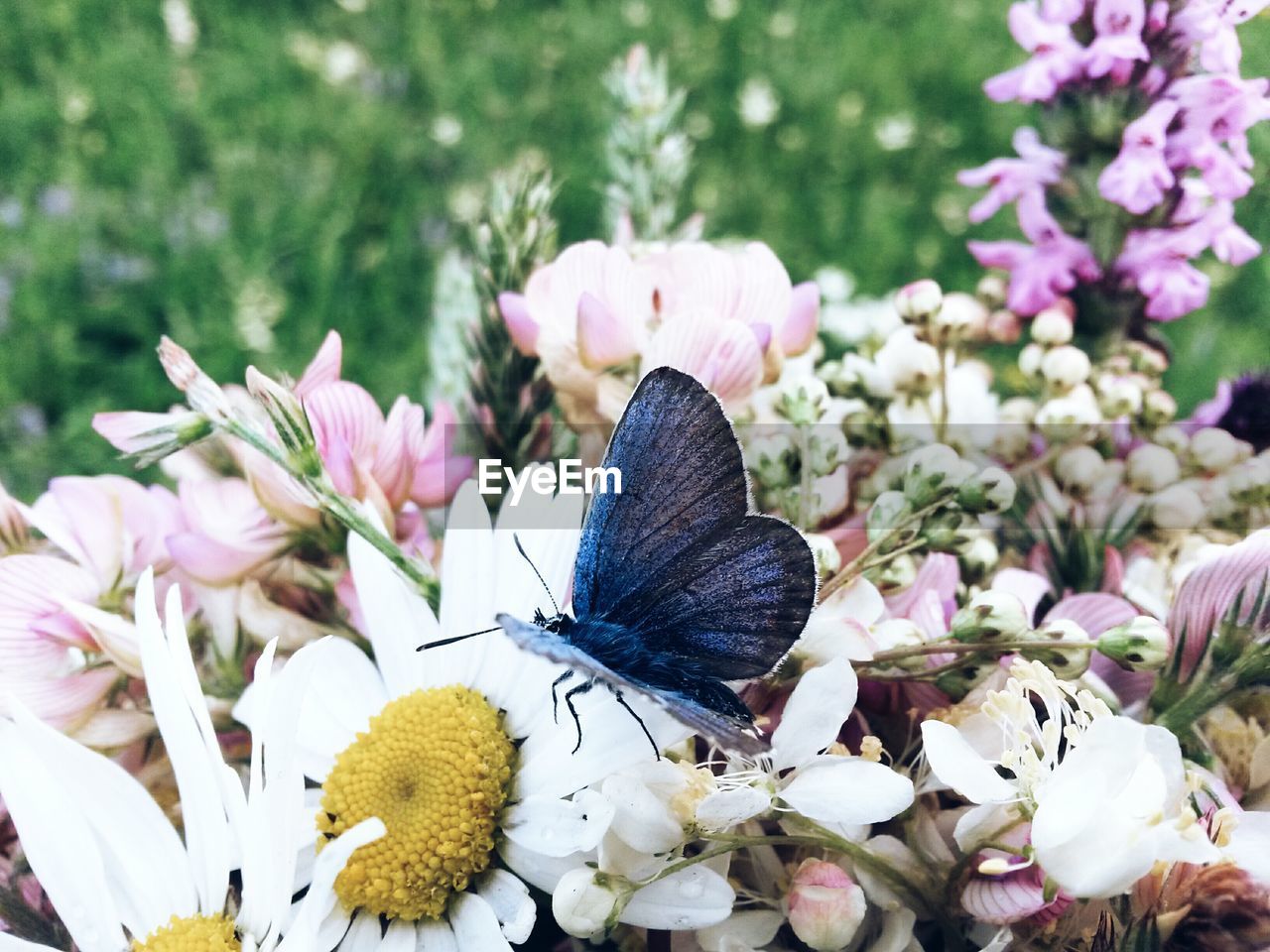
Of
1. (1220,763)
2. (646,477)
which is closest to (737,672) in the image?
(646,477)

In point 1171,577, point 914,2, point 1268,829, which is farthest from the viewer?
point 914,2

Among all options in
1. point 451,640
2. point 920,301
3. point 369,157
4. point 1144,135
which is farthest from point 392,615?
point 369,157

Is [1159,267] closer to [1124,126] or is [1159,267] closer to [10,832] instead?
[1124,126]

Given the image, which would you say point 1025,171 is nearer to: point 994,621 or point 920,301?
point 920,301

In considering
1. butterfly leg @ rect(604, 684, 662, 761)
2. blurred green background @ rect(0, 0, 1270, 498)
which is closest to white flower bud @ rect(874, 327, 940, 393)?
butterfly leg @ rect(604, 684, 662, 761)

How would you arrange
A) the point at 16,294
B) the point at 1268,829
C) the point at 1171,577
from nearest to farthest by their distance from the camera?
the point at 1268,829
the point at 1171,577
the point at 16,294

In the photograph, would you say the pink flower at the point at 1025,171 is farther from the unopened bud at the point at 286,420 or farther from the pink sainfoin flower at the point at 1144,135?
the unopened bud at the point at 286,420

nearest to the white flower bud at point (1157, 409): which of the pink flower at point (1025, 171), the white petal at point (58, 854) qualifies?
the pink flower at point (1025, 171)
